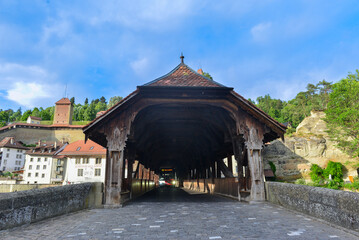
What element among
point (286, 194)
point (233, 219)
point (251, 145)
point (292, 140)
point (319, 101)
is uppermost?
point (319, 101)

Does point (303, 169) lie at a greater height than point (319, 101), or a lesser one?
lesser

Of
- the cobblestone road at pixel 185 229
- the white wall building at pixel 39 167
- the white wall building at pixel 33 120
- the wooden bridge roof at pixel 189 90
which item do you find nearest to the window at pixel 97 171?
the white wall building at pixel 39 167

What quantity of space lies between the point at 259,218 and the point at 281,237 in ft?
6.35

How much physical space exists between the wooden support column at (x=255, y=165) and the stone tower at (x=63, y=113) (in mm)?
90201

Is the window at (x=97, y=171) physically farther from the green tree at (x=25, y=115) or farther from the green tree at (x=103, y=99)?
the green tree at (x=103, y=99)

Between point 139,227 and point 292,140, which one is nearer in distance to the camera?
point 139,227

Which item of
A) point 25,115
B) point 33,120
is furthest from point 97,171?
point 25,115

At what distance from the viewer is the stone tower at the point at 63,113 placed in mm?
86812

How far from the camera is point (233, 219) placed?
588 centimetres

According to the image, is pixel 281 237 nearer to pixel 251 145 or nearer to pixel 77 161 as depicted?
pixel 251 145

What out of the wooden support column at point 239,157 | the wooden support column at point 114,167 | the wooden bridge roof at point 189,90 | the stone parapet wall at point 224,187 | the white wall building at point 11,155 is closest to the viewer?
the wooden support column at point 114,167

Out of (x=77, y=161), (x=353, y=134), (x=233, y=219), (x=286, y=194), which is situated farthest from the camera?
(x=77, y=161)

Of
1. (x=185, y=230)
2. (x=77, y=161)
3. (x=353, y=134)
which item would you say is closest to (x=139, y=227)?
(x=185, y=230)

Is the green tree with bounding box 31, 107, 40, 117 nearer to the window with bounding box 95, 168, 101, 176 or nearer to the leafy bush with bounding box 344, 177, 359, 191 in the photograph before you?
the window with bounding box 95, 168, 101, 176
